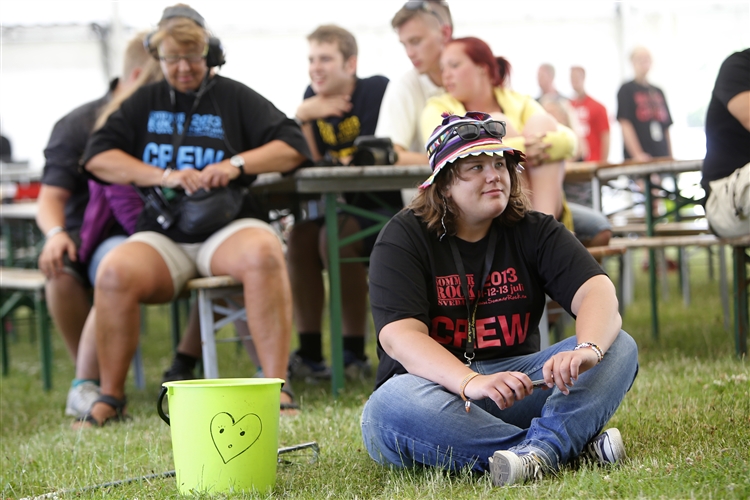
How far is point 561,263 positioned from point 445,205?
0.35 m

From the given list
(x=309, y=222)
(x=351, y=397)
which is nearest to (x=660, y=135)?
(x=309, y=222)

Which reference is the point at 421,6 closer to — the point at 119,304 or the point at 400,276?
the point at 119,304

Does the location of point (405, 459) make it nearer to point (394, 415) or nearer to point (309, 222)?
point (394, 415)

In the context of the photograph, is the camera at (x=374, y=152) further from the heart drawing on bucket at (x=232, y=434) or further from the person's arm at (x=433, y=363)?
the heart drawing on bucket at (x=232, y=434)

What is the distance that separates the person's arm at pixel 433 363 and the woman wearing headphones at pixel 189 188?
1.28m

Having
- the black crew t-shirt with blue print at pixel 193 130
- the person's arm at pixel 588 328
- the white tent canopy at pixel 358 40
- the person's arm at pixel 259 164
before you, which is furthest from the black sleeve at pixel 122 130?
the white tent canopy at pixel 358 40

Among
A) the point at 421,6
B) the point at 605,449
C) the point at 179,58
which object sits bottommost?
the point at 605,449

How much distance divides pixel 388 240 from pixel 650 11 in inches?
422

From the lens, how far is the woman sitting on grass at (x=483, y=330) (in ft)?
7.07

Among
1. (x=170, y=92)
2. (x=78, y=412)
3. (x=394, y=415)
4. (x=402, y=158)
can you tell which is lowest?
(x=78, y=412)

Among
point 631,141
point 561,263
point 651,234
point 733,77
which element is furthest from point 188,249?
point 631,141

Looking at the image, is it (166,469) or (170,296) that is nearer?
(166,469)

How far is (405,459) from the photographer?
7.52ft

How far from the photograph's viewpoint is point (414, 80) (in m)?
4.36
